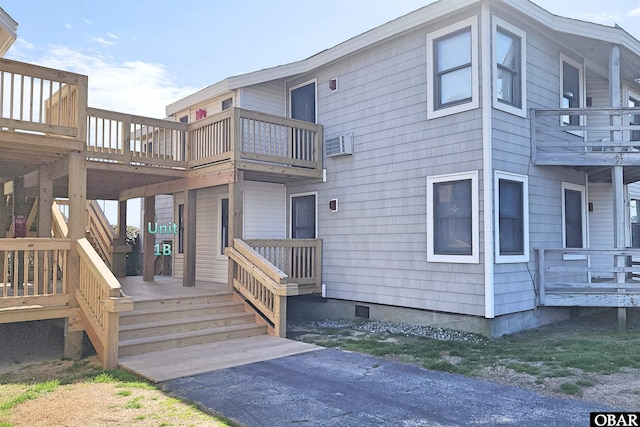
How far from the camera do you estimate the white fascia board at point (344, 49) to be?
8727mm

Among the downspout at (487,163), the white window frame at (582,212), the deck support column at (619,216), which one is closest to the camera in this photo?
the downspout at (487,163)

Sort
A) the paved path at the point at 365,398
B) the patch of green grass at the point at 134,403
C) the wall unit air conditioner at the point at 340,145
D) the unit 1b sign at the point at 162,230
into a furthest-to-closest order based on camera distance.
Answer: the unit 1b sign at the point at 162,230, the wall unit air conditioner at the point at 340,145, the patch of green grass at the point at 134,403, the paved path at the point at 365,398

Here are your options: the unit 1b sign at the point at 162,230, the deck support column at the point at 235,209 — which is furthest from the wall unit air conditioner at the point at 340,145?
the unit 1b sign at the point at 162,230

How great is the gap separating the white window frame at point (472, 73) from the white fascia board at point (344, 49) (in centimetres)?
27

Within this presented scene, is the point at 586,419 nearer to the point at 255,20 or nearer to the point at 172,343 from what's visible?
the point at 172,343

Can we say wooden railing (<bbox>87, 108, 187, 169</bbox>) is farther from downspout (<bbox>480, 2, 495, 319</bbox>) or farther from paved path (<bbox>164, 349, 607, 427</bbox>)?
downspout (<bbox>480, 2, 495, 319</bbox>)

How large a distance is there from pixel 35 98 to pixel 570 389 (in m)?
7.69

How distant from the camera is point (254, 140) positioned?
387 inches

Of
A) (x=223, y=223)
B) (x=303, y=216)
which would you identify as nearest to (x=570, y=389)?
(x=303, y=216)

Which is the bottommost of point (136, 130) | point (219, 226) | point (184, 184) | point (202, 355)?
point (202, 355)

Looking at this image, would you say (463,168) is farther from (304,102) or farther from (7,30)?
(7,30)

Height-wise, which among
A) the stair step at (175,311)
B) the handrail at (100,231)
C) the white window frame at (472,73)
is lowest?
the stair step at (175,311)

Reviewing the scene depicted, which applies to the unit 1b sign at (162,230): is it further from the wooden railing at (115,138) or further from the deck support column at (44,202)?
the deck support column at (44,202)

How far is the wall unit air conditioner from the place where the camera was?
34.5 feet
